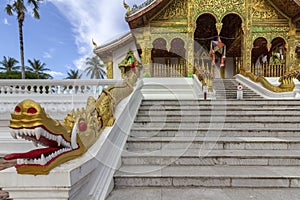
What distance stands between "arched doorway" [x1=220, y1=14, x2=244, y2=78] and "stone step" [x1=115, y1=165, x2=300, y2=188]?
9545 millimetres

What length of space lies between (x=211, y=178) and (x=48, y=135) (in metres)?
1.78

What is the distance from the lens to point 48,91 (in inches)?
183

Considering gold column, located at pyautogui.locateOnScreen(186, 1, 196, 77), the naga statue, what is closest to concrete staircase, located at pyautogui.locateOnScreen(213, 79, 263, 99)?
gold column, located at pyautogui.locateOnScreen(186, 1, 196, 77)

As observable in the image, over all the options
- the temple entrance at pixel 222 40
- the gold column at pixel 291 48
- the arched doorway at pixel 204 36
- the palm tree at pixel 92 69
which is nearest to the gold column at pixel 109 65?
the palm tree at pixel 92 69

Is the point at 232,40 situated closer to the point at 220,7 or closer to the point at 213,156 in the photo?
the point at 220,7

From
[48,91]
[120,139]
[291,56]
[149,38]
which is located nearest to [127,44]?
[149,38]

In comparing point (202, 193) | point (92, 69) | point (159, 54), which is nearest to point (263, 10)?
point (159, 54)

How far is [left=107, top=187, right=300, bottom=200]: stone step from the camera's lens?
1799mm

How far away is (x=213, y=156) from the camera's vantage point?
92.4 inches

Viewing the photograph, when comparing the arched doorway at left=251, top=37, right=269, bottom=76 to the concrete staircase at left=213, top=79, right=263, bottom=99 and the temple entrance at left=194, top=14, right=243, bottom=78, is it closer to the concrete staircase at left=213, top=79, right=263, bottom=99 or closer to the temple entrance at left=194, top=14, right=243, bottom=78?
the temple entrance at left=194, top=14, right=243, bottom=78

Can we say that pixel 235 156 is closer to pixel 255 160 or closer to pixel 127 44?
pixel 255 160

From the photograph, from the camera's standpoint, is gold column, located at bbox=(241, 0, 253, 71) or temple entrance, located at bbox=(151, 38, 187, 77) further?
temple entrance, located at bbox=(151, 38, 187, 77)

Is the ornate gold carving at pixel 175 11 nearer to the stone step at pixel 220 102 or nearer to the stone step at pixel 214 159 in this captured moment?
the stone step at pixel 220 102

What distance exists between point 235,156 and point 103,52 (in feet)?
39.9
